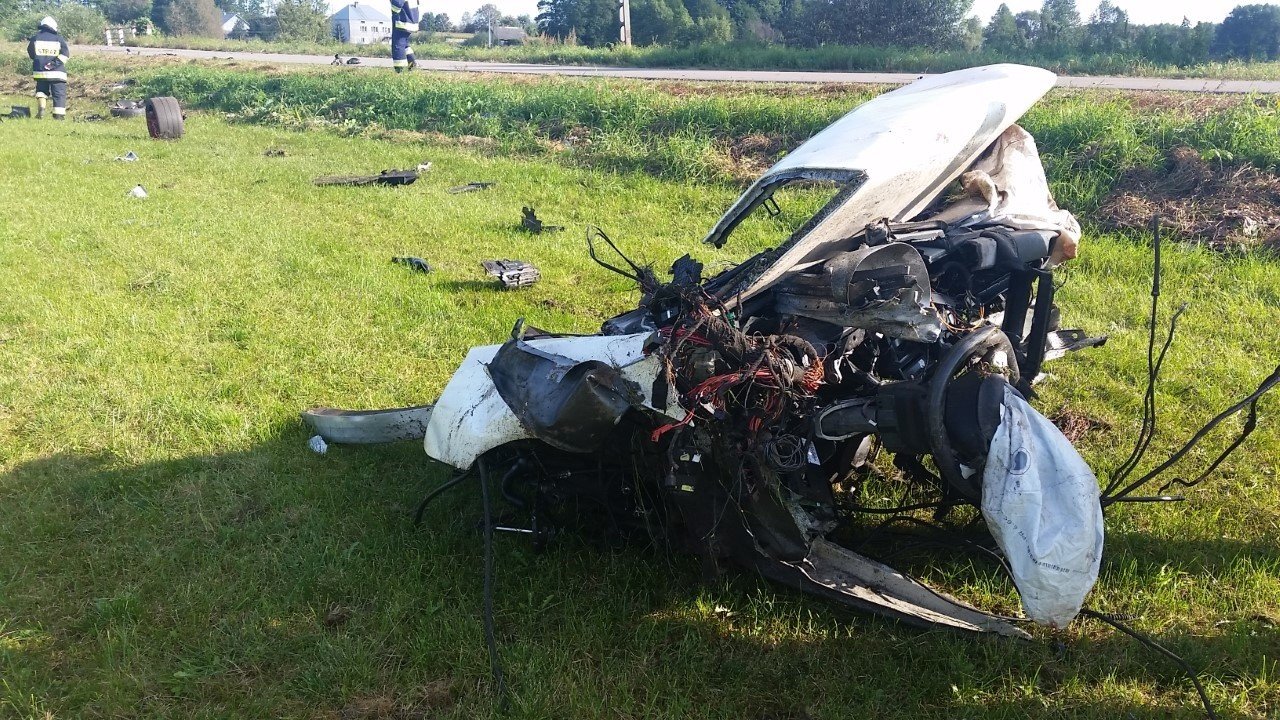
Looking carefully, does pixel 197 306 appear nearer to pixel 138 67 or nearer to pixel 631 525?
pixel 631 525

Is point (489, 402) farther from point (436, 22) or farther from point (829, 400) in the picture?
point (436, 22)

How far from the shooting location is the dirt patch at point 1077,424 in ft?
14.6

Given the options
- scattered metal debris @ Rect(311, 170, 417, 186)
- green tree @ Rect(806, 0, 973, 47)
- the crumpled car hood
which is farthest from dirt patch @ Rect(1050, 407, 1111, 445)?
green tree @ Rect(806, 0, 973, 47)

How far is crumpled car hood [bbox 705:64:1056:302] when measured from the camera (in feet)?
9.82

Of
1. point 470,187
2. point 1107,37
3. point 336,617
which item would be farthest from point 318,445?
point 1107,37

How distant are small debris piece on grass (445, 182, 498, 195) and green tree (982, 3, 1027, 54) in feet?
51.0

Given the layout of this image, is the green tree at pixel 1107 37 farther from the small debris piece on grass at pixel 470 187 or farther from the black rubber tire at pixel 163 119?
the black rubber tire at pixel 163 119

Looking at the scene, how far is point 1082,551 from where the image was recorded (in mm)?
2145

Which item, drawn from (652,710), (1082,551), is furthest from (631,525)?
(1082,551)

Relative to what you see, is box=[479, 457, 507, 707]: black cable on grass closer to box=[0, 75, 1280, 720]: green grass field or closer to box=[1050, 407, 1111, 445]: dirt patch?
box=[0, 75, 1280, 720]: green grass field

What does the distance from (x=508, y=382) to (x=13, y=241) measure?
719cm

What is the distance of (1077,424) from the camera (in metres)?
4.52

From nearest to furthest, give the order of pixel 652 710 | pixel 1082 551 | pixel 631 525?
pixel 1082 551, pixel 652 710, pixel 631 525

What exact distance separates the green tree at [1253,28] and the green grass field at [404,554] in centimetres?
2893
